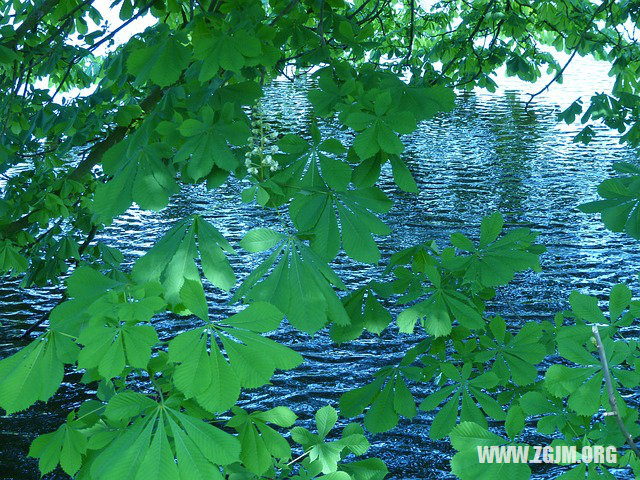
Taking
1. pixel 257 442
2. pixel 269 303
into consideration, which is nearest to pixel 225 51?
pixel 269 303

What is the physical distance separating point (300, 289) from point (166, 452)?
2.07 feet

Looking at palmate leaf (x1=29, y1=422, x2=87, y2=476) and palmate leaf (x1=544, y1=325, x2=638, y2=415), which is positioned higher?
palmate leaf (x1=544, y1=325, x2=638, y2=415)

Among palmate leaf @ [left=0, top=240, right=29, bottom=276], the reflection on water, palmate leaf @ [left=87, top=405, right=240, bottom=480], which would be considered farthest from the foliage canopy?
the reflection on water

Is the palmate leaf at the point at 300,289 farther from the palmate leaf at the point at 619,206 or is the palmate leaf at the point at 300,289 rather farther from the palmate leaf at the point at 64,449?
the palmate leaf at the point at 619,206

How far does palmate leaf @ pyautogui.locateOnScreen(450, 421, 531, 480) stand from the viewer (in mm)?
1687

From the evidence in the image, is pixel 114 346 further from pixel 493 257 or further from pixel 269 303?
pixel 493 257

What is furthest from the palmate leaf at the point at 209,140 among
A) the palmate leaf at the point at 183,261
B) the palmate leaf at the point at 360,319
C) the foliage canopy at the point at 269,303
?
the palmate leaf at the point at 360,319

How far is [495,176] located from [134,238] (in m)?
10.6

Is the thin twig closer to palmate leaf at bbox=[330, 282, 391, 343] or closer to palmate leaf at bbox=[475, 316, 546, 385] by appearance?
palmate leaf at bbox=[475, 316, 546, 385]

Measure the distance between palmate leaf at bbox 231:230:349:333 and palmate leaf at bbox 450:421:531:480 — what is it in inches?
19.0

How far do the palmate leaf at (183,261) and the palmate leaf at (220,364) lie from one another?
1.53 ft

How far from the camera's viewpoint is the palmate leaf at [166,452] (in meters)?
1.47

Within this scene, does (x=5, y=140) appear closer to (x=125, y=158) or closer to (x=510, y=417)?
(x=125, y=158)

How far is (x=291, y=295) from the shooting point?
1.95 m
